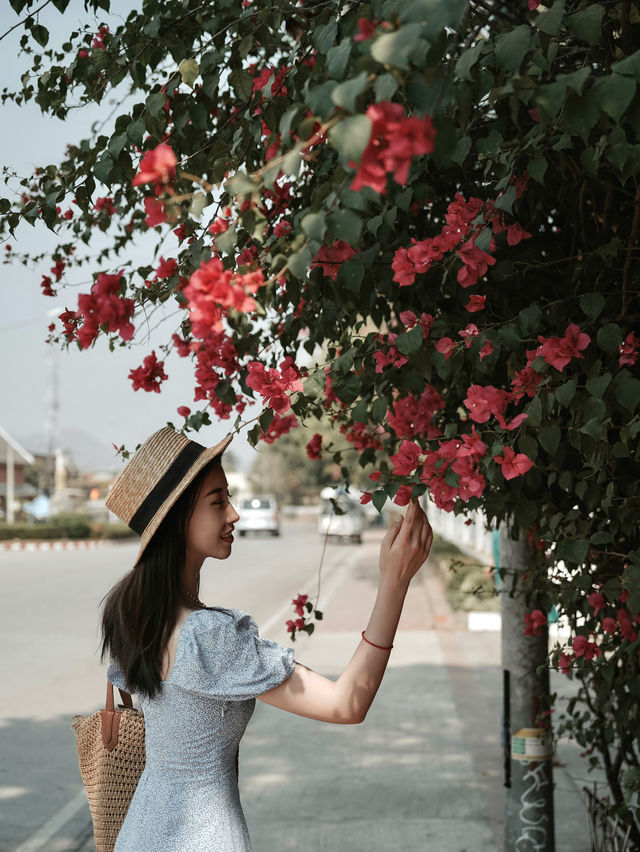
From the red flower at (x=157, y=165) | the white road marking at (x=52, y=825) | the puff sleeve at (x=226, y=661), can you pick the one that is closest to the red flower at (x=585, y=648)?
the puff sleeve at (x=226, y=661)

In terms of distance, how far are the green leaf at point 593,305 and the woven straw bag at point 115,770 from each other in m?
1.39

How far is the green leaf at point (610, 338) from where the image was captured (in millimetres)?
2285

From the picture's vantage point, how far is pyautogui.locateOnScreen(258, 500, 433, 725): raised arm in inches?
76.0

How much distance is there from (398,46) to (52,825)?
201 inches

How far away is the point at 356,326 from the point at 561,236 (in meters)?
0.72

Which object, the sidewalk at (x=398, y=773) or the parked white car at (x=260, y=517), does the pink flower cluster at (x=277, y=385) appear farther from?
the parked white car at (x=260, y=517)

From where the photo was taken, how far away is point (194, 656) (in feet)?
6.48

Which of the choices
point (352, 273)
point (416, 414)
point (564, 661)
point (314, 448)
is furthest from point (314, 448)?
point (352, 273)

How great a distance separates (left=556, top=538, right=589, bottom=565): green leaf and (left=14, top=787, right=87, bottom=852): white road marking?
3581mm

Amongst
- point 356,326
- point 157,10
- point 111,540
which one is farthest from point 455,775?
point 111,540

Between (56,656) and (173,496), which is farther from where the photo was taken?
(56,656)

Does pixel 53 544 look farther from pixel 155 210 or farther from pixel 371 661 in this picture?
pixel 155 210

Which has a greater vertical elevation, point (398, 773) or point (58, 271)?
point (58, 271)

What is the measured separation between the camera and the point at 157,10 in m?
2.64
